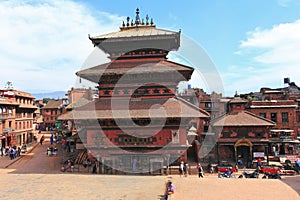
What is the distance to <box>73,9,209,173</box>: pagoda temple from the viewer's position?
22.8m

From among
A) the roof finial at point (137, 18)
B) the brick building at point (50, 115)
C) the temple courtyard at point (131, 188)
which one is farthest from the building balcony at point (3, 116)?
the brick building at point (50, 115)

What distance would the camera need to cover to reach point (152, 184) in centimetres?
1866

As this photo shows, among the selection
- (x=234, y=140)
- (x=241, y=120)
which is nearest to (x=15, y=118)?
(x=234, y=140)

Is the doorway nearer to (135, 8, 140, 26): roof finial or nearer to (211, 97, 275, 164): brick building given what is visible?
(211, 97, 275, 164): brick building

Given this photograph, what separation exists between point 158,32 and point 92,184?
54.1ft

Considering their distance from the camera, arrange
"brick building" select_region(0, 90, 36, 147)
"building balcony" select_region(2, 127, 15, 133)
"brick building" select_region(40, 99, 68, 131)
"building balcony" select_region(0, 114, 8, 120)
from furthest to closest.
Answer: "brick building" select_region(40, 99, 68, 131)
"brick building" select_region(0, 90, 36, 147)
"building balcony" select_region(2, 127, 15, 133)
"building balcony" select_region(0, 114, 8, 120)

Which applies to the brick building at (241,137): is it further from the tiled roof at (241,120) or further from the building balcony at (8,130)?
the building balcony at (8,130)

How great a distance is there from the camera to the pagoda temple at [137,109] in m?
22.8

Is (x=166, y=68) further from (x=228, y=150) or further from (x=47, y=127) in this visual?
(x=47, y=127)

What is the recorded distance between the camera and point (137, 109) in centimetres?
2391

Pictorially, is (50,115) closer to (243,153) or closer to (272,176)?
(243,153)

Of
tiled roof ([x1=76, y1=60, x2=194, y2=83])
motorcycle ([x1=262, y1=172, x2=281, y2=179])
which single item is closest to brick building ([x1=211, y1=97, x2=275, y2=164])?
motorcycle ([x1=262, y1=172, x2=281, y2=179])

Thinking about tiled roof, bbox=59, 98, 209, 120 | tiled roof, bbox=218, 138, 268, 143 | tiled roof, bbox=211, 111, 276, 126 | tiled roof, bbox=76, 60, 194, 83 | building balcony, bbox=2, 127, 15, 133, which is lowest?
tiled roof, bbox=218, 138, 268, 143

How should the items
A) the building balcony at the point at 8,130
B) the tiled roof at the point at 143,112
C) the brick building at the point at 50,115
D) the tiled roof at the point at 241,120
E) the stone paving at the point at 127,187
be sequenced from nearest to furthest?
the stone paving at the point at 127,187 → the tiled roof at the point at 143,112 → the tiled roof at the point at 241,120 → the building balcony at the point at 8,130 → the brick building at the point at 50,115
